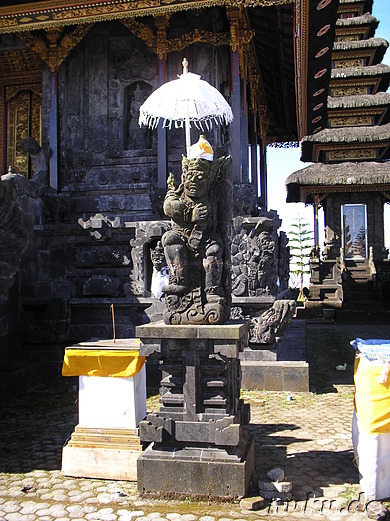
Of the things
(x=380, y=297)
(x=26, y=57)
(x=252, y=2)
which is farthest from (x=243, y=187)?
(x=380, y=297)

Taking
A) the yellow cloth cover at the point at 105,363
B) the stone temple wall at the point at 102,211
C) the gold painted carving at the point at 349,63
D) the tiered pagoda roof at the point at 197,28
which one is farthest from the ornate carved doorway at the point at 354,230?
the yellow cloth cover at the point at 105,363

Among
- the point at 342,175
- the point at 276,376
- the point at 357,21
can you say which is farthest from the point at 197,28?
the point at 357,21

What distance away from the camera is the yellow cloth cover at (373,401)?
4.20 meters

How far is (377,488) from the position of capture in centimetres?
423

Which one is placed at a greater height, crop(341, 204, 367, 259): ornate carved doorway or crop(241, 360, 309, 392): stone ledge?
crop(341, 204, 367, 259): ornate carved doorway

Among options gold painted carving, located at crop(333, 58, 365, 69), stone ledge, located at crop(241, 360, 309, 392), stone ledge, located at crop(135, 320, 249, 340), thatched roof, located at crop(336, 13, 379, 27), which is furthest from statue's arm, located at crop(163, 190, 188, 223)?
thatched roof, located at crop(336, 13, 379, 27)

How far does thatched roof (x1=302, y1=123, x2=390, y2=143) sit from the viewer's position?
23.9 metres

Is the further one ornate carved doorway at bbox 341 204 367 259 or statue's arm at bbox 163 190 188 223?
ornate carved doorway at bbox 341 204 367 259

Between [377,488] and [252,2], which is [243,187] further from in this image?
[377,488]

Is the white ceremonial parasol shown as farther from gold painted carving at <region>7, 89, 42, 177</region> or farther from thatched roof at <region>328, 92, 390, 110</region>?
thatched roof at <region>328, 92, 390, 110</region>

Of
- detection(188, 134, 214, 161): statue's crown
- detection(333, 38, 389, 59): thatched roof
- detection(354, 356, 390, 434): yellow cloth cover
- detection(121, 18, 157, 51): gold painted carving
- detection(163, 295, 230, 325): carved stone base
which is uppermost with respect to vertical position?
detection(333, 38, 389, 59): thatched roof

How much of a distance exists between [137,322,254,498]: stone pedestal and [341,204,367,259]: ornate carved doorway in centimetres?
2332

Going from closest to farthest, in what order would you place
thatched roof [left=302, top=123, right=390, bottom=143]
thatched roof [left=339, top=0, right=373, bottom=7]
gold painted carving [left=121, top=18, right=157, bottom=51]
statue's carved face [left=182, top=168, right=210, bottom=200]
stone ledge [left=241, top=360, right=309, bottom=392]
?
statue's carved face [left=182, top=168, right=210, bottom=200] → stone ledge [left=241, top=360, right=309, bottom=392] → gold painted carving [left=121, top=18, right=157, bottom=51] → thatched roof [left=302, top=123, right=390, bottom=143] → thatched roof [left=339, top=0, right=373, bottom=7]

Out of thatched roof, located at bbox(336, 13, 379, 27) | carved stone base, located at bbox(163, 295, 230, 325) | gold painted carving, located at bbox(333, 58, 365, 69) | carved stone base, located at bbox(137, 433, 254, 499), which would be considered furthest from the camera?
thatched roof, located at bbox(336, 13, 379, 27)
